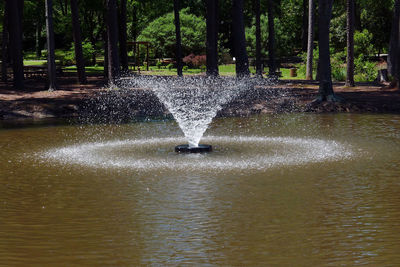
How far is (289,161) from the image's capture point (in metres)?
12.9

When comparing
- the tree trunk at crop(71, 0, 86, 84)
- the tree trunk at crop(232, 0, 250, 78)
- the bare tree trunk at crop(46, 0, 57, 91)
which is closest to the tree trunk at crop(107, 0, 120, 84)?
the bare tree trunk at crop(46, 0, 57, 91)

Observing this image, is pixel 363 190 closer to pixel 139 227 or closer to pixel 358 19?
pixel 139 227

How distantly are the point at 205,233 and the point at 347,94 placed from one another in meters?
21.2

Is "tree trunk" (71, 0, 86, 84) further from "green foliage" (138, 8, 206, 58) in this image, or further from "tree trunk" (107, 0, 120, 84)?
"green foliage" (138, 8, 206, 58)

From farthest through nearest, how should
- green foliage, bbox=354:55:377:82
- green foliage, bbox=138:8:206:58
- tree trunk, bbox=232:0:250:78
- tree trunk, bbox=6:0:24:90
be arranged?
1. green foliage, bbox=138:8:206:58
2. green foliage, bbox=354:55:377:82
3. tree trunk, bbox=232:0:250:78
4. tree trunk, bbox=6:0:24:90

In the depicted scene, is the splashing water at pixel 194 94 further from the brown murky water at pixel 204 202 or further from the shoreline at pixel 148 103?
the brown murky water at pixel 204 202

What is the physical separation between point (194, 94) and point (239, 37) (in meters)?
4.66

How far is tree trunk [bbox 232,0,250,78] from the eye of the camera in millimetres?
31578

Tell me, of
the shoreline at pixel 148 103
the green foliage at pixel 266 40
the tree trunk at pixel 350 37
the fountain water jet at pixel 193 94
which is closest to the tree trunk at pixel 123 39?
the fountain water jet at pixel 193 94

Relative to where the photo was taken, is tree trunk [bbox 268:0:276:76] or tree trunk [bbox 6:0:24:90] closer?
tree trunk [bbox 6:0:24:90]

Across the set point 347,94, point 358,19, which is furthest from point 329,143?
point 358,19

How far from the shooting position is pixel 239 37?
3188cm

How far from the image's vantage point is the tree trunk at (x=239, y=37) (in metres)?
31.6

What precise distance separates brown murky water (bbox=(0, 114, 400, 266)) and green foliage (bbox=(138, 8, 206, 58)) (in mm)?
37007
